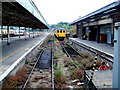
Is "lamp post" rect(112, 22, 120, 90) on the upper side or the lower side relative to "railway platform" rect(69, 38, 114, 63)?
upper

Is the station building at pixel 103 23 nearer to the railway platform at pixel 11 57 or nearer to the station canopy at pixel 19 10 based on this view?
the station canopy at pixel 19 10

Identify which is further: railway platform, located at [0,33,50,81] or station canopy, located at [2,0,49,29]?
station canopy, located at [2,0,49,29]

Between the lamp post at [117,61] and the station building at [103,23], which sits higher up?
the station building at [103,23]

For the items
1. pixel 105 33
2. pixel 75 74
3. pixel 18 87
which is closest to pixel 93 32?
pixel 105 33

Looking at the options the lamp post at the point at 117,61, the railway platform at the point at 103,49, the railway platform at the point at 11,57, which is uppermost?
the lamp post at the point at 117,61

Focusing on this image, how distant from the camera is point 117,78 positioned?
391 cm

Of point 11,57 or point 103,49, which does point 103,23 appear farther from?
point 11,57

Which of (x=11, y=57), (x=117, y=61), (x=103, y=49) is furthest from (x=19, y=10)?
(x=117, y=61)

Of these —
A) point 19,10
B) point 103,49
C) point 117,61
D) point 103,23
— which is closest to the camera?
point 117,61

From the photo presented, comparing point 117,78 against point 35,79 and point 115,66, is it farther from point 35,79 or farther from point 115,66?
point 35,79

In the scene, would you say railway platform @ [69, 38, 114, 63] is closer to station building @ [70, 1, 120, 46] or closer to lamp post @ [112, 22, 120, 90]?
station building @ [70, 1, 120, 46]

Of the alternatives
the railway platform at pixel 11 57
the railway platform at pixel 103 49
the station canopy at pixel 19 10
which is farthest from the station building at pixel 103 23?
the railway platform at pixel 11 57

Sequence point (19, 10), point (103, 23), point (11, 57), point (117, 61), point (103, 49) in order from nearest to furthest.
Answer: point (117, 61), point (11, 57), point (19, 10), point (103, 49), point (103, 23)

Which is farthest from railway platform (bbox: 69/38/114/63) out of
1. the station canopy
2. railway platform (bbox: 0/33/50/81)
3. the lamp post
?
the station canopy
